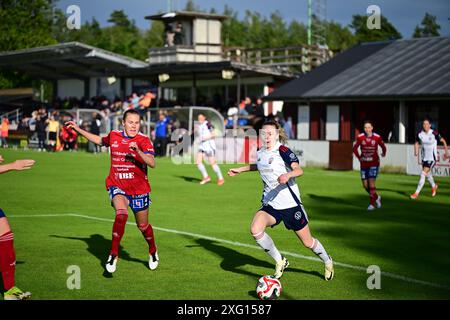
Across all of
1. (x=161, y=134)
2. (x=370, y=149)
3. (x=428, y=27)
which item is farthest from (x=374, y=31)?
(x=370, y=149)

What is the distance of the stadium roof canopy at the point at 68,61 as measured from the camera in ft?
165

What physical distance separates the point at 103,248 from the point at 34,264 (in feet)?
5.69

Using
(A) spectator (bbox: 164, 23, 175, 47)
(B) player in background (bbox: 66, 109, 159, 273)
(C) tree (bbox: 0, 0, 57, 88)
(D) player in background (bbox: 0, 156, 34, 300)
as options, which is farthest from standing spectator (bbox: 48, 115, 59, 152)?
(D) player in background (bbox: 0, 156, 34, 300)

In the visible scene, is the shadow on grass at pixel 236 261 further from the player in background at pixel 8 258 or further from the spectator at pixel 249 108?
the spectator at pixel 249 108

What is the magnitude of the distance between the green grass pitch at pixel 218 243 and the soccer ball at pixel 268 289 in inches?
7.7

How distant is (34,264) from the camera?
10.9 m

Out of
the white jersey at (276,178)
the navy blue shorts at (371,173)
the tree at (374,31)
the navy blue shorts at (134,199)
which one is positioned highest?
the tree at (374,31)

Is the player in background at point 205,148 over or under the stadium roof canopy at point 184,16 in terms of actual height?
under

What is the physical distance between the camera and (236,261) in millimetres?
11469

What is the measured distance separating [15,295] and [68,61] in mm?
46750

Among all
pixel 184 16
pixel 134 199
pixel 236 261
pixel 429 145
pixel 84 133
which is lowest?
pixel 236 261

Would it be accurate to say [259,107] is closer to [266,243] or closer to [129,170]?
[129,170]

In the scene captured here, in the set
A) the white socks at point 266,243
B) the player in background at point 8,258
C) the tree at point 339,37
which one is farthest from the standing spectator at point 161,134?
the tree at point 339,37

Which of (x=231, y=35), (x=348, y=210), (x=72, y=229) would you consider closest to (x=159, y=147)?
(x=348, y=210)
